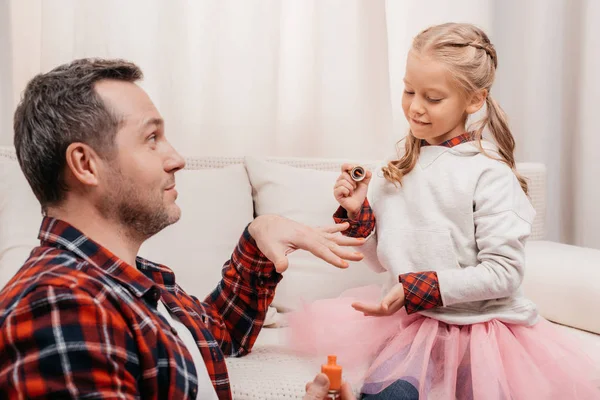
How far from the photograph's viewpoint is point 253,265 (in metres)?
1.38

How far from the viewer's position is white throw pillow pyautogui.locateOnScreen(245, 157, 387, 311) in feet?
6.33

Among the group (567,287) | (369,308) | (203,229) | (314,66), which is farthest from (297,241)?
(314,66)

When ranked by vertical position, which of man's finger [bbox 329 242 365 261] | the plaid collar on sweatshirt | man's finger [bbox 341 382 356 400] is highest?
the plaid collar on sweatshirt

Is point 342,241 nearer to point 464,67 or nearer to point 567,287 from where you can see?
point 464,67

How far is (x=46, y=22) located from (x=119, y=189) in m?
1.38

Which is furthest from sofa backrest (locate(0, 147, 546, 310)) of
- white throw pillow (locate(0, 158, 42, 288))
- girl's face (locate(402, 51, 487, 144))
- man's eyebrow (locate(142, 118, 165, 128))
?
man's eyebrow (locate(142, 118, 165, 128))

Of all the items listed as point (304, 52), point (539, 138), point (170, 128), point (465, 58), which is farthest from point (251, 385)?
point (539, 138)

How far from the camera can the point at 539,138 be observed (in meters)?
2.77

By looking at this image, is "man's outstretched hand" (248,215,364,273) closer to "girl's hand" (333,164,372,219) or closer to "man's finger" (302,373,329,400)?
"man's finger" (302,373,329,400)

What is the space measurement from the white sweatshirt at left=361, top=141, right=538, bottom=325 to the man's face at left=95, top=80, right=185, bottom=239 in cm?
65

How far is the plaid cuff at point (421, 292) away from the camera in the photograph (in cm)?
148

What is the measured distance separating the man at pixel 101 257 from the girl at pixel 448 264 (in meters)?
0.38

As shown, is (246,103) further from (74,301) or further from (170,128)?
(74,301)

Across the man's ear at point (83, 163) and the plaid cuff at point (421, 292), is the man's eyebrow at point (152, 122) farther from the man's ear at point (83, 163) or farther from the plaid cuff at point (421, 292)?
the plaid cuff at point (421, 292)
